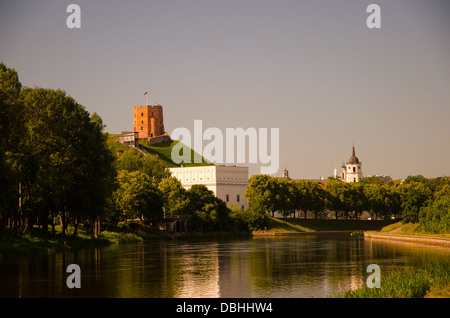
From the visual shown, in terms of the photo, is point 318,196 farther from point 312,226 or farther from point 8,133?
point 8,133

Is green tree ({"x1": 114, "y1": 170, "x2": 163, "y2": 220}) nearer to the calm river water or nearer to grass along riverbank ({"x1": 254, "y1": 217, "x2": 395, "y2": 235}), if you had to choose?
grass along riverbank ({"x1": 254, "y1": 217, "x2": 395, "y2": 235})

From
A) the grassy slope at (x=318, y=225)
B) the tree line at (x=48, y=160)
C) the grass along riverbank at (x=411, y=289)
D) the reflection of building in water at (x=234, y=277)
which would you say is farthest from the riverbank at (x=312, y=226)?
the grass along riverbank at (x=411, y=289)

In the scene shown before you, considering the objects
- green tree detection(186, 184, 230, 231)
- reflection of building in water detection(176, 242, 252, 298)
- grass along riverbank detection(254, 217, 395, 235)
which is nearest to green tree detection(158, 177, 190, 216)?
green tree detection(186, 184, 230, 231)

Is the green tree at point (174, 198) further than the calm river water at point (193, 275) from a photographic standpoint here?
Yes

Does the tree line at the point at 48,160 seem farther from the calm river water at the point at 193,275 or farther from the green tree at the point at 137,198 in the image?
the green tree at the point at 137,198

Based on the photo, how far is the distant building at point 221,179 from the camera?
172625 millimetres

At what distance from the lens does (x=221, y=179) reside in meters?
174

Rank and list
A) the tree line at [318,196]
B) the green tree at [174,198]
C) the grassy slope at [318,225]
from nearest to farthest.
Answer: the green tree at [174,198] → the grassy slope at [318,225] → the tree line at [318,196]

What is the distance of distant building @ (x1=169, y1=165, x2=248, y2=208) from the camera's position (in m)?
173

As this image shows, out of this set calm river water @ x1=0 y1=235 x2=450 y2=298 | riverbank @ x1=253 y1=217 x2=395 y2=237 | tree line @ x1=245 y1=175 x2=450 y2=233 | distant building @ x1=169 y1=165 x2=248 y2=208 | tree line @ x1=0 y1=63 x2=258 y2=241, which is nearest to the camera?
calm river water @ x1=0 y1=235 x2=450 y2=298

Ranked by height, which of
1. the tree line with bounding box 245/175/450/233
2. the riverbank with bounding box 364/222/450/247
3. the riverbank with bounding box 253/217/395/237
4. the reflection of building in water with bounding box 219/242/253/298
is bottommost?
the riverbank with bounding box 253/217/395/237

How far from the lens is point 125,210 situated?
9700 centimetres

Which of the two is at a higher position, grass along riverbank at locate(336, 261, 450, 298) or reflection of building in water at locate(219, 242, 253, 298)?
grass along riverbank at locate(336, 261, 450, 298)
